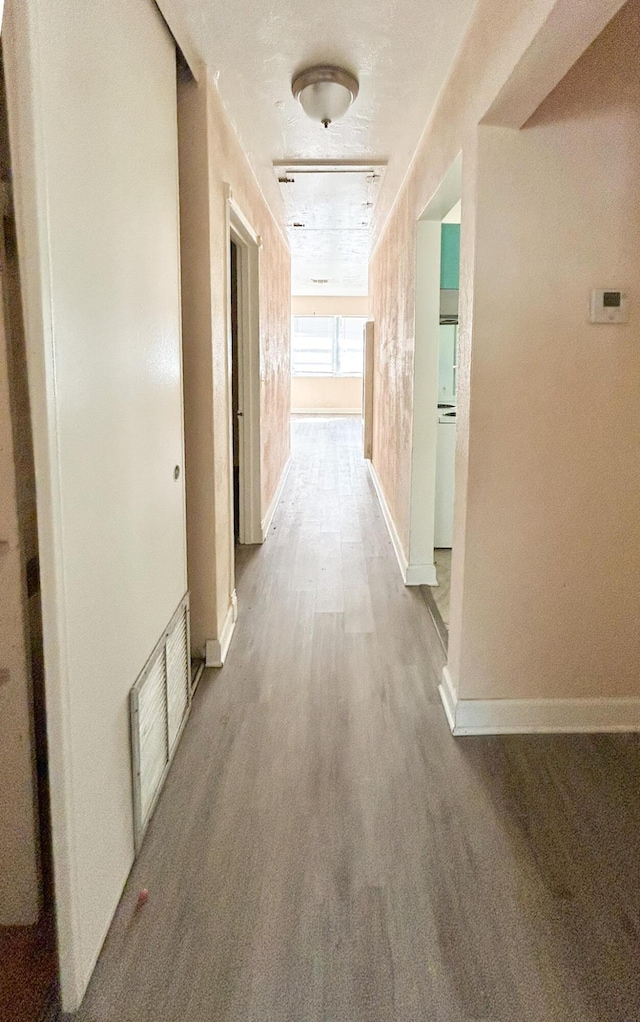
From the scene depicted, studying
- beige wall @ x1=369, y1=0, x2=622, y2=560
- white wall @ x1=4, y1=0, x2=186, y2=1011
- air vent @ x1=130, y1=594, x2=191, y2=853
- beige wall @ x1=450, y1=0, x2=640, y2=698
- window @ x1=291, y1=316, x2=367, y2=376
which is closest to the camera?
white wall @ x1=4, y1=0, x2=186, y2=1011

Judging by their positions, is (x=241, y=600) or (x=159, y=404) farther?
(x=241, y=600)

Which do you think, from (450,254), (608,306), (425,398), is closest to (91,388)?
(608,306)

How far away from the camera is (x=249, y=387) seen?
4.49 m

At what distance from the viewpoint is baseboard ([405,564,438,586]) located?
3918mm

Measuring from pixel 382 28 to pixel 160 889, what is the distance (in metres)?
2.68

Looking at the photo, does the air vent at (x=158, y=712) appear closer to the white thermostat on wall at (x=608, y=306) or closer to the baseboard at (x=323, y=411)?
the white thermostat on wall at (x=608, y=306)

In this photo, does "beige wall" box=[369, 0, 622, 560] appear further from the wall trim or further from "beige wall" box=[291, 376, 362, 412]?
"beige wall" box=[291, 376, 362, 412]

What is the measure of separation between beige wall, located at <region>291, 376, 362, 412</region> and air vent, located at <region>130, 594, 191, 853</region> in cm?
1173

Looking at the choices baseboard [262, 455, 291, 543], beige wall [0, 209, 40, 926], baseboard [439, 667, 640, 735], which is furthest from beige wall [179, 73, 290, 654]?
baseboard [262, 455, 291, 543]

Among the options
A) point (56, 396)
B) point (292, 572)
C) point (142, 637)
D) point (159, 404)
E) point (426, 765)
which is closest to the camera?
point (56, 396)

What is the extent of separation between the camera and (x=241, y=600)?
3674 mm

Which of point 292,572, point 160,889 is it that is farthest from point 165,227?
point 292,572

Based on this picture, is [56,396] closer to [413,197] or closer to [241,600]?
[241,600]

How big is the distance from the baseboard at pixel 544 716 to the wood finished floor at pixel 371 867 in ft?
0.18
